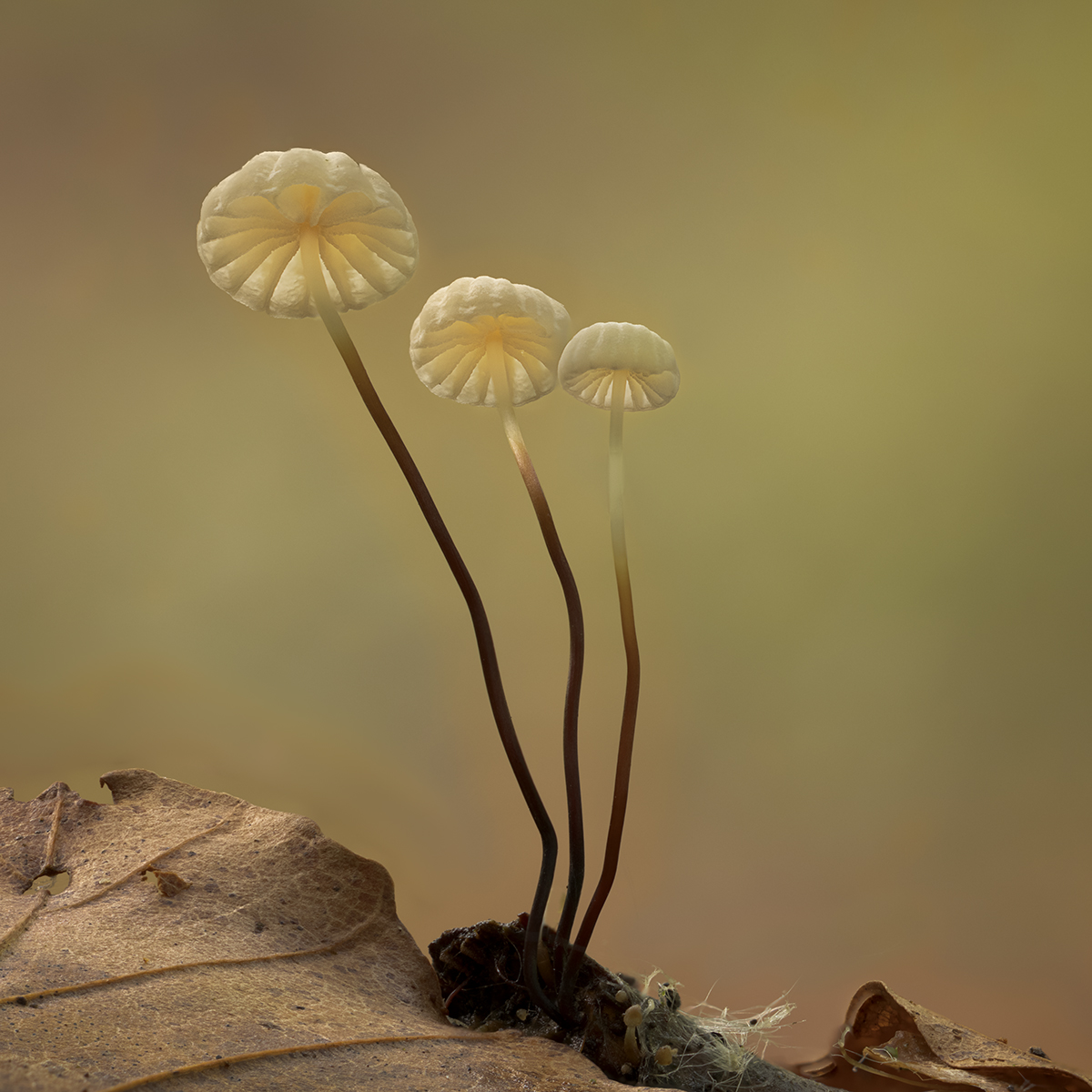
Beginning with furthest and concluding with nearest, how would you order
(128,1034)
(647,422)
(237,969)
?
(647,422)
(237,969)
(128,1034)

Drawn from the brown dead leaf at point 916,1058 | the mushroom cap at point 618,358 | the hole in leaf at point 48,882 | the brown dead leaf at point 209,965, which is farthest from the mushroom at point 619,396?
the hole in leaf at point 48,882

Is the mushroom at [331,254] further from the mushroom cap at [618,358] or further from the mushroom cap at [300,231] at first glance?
the mushroom cap at [618,358]

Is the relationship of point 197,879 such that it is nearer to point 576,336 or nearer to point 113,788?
point 113,788

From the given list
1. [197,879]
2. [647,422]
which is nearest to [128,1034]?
[197,879]

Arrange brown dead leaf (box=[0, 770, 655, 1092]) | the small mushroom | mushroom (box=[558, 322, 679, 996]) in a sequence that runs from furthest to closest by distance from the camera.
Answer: mushroom (box=[558, 322, 679, 996]), the small mushroom, brown dead leaf (box=[0, 770, 655, 1092])

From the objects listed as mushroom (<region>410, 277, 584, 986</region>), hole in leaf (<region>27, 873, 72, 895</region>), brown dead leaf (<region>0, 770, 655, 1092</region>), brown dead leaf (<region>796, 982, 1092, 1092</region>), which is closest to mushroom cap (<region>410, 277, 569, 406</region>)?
mushroom (<region>410, 277, 584, 986</region>)

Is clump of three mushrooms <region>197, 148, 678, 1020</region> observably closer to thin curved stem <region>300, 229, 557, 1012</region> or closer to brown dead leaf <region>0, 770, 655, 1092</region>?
thin curved stem <region>300, 229, 557, 1012</region>

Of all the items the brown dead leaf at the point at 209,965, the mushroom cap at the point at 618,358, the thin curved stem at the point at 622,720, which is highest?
the mushroom cap at the point at 618,358
